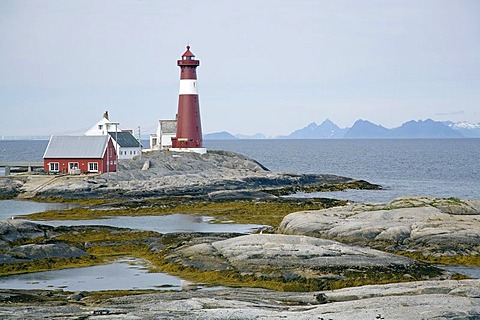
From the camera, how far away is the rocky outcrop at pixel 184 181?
77750 mm

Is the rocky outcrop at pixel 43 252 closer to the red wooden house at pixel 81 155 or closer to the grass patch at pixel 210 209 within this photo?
the grass patch at pixel 210 209

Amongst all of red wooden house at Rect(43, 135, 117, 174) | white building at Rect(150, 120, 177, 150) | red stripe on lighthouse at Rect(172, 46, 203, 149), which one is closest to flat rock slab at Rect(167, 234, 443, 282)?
red wooden house at Rect(43, 135, 117, 174)

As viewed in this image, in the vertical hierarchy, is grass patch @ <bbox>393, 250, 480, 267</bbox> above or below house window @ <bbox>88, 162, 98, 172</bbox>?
below

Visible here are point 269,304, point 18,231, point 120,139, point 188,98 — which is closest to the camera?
point 269,304

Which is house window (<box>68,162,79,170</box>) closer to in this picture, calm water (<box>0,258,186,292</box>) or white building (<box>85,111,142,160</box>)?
white building (<box>85,111,142,160</box>)

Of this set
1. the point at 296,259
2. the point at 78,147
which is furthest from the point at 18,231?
the point at 78,147

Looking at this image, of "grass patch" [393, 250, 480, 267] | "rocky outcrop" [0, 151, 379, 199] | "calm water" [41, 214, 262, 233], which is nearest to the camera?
"grass patch" [393, 250, 480, 267]

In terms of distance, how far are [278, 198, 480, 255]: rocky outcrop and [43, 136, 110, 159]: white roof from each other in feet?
126

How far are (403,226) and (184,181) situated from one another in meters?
40.0

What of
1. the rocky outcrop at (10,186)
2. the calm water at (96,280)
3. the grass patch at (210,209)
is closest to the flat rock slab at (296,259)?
the calm water at (96,280)

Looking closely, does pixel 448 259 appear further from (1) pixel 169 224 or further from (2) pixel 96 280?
(1) pixel 169 224

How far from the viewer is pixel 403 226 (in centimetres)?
4547

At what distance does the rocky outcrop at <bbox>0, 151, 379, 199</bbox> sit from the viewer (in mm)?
77750

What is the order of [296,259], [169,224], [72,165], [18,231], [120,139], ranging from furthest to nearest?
[120,139]
[72,165]
[169,224]
[18,231]
[296,259]
